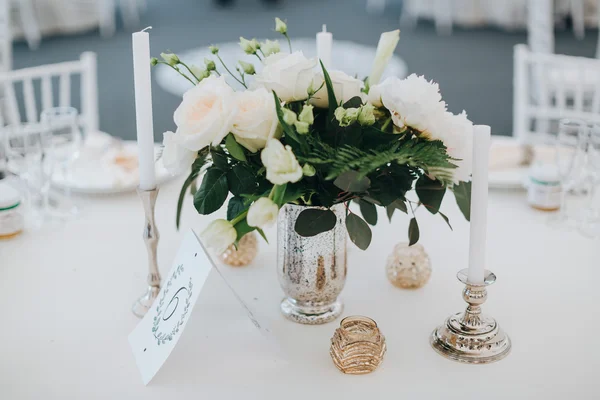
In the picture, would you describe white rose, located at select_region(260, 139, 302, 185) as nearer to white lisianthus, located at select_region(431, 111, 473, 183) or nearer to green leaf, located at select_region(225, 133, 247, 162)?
green leaf, located at select_region(225, 133, 247, 162)

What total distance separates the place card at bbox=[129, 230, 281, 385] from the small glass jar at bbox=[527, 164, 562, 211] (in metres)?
0.74

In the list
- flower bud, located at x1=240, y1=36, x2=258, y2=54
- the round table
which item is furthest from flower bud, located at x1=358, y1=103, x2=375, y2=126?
the round table

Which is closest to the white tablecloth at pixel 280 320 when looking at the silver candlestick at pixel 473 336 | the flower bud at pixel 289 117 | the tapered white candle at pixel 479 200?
the silver candlestick at pixel 473 336

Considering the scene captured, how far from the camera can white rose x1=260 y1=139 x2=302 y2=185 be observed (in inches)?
33.3

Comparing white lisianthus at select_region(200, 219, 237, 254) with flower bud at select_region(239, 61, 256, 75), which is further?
flower bud at select_region(239, 61, 256, 75)

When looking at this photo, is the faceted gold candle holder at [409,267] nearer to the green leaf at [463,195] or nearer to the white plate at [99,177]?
the green leaf at [463,195]

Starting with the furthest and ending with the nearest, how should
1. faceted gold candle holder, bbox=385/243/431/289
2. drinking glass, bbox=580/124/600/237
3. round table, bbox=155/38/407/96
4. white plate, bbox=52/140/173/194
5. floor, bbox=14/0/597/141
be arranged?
floor, bbox=14/0/597/141, round table, bbox=155/38/407/96, white plate, bbox=52/140/173/194, drinking glass, bbox=580/124/600/237, faceted gold candle holder, bbox=385/243/431/289

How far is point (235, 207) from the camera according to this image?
1.01m

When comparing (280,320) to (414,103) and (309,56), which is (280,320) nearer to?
(414,103)

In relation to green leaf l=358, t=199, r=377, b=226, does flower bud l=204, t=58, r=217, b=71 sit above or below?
above

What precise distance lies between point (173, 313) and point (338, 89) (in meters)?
0.39

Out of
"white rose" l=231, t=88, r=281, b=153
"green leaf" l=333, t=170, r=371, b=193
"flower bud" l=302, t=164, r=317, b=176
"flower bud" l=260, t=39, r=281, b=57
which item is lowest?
"green leaf" l=333, t=170, r=371, b=193

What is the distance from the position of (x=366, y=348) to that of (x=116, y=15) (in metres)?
6.34

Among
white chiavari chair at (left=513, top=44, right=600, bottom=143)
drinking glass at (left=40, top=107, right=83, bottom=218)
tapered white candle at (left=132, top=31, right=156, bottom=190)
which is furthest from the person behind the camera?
white chiavari chair at (left=513, top=44, right=600, bottom=143)
